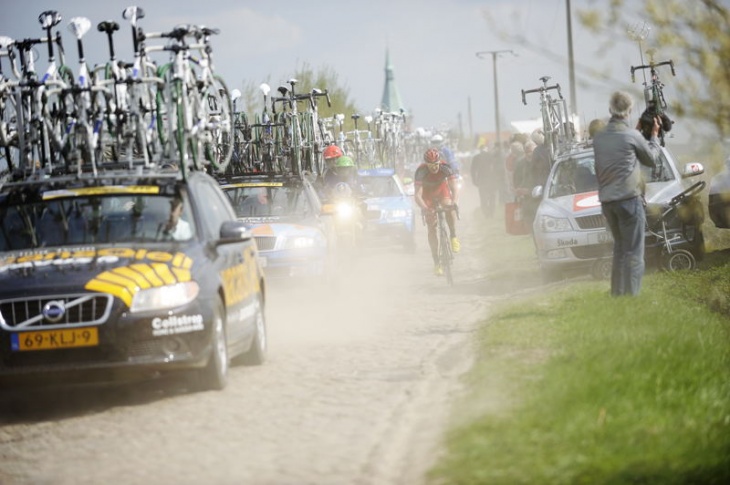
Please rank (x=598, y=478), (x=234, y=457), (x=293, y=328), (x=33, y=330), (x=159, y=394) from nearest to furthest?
(x=598, y=478)
(x=234, y=457)
(x=33, y=330)
(x=159, y=394)
(x=293, y=328)

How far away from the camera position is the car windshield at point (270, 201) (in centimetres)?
1778

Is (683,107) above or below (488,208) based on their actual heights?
above

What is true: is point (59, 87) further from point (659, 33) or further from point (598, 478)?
point (598, 478)

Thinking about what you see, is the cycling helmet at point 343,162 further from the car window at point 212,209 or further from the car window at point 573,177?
the car window at point 212,209

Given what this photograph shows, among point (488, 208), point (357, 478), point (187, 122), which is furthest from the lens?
point (488, 208)

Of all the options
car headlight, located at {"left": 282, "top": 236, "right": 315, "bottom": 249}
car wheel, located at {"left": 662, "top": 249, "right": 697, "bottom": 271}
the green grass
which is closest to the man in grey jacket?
the green grass

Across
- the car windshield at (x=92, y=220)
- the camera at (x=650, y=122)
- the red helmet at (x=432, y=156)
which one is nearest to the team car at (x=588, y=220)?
the camera at (x=650, y=122)

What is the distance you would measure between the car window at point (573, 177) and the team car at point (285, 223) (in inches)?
121

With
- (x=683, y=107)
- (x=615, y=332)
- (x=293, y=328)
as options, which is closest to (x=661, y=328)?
(x=615, y=332)

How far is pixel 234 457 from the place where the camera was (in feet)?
25.8

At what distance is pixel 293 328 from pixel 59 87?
359 cm

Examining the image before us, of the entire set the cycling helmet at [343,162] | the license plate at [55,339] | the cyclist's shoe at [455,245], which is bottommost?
the cyclist's shoe at [455,245]

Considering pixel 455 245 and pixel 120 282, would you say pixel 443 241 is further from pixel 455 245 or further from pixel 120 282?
pixel 120 282

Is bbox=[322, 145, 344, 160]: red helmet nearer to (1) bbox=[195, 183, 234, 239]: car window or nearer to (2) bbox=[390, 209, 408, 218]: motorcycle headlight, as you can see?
(2) bbox=[390, 209, 408, 218]: motorcycle headlight
